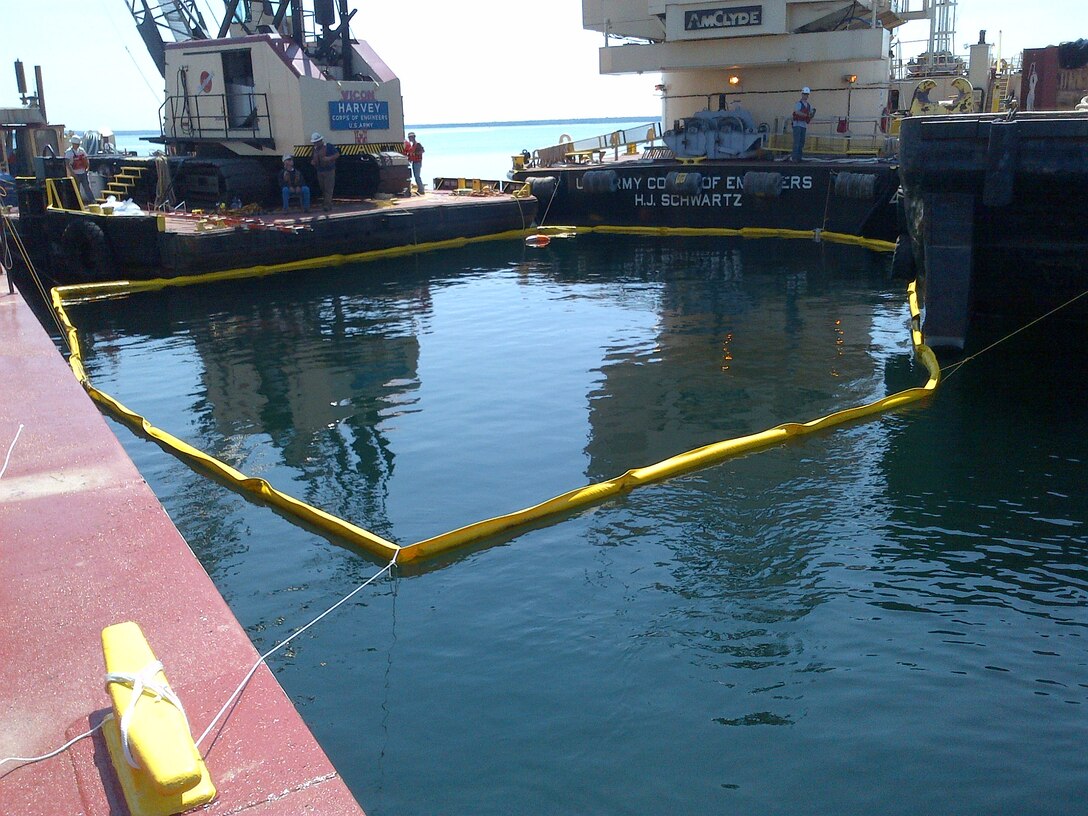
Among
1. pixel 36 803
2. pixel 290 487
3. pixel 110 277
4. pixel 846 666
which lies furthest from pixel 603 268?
pixel 36 803

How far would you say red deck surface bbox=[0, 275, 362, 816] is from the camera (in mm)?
2867

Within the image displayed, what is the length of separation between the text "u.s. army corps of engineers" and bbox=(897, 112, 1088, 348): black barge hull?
12.4 metres

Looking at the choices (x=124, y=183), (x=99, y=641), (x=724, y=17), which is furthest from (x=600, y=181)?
(x=99, y=641)

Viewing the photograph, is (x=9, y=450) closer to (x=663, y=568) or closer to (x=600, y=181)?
(x=663, y=568)

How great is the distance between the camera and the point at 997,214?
1040cm

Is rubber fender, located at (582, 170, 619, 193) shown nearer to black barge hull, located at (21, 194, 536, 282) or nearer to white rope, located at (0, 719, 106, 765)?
black barge hull, located at (21, 194, 536, 282)

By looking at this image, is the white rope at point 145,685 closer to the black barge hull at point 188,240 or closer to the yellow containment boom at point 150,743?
the yellow containment boom at point 150,743

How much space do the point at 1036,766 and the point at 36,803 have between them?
3.94m

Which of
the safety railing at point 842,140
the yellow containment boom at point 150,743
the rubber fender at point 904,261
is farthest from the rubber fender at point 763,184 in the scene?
the yellow containment boom at point 150,743

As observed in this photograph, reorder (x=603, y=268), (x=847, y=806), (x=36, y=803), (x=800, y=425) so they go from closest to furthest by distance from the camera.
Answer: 1. (x=36, y=803)
2. (x=847, y=806)
3. (x=800, y=425)
4. (x=603, y=268)

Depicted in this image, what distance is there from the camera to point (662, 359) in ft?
38.8

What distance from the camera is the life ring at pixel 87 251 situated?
57.6ft

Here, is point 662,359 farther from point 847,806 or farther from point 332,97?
point 332,97

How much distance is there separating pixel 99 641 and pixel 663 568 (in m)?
3.59
